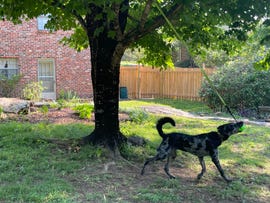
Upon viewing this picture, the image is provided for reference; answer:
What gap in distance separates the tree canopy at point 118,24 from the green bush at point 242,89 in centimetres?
749

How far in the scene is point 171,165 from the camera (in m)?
6.46

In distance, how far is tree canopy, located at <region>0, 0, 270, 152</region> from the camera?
544 cm

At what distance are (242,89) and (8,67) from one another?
39.1ft

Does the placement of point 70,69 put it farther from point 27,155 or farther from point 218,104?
point 27,155

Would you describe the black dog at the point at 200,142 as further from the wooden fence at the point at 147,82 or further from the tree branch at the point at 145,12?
the wooden fence at the point at 147,82

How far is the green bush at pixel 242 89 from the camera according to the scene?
15047 millimetres

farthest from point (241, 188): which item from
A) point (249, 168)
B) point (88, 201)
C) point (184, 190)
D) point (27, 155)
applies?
point (27, 155)

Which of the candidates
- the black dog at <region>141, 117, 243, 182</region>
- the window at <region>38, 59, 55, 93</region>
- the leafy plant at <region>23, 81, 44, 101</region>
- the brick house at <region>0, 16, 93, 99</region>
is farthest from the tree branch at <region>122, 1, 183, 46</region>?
the window at <region>38, 59, 55, 93</region>

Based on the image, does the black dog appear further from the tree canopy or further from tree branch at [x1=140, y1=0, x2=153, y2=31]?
tree branch at [x1=140, y1=0, x2=153, y2=31]

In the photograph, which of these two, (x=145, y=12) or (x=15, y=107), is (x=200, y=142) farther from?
(x=15, y=107)

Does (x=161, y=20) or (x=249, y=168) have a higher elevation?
(x=161, y=20)

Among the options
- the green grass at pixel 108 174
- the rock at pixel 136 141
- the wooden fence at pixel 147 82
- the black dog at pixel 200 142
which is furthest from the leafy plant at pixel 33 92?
the black dog at pixel 200 142

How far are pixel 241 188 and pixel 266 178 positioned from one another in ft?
3.24

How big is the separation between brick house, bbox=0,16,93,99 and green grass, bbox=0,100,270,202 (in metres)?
11.5
